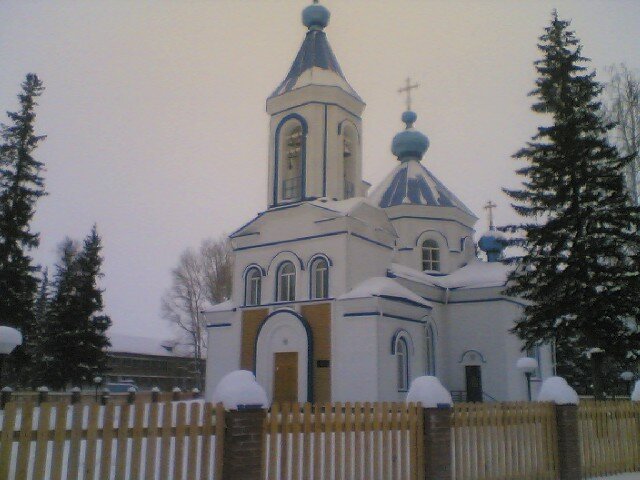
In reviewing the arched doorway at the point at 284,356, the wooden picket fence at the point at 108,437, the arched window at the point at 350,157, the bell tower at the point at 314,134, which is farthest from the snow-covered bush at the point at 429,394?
the arched window at the point at 350,157

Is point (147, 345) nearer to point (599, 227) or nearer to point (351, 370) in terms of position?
point (351, 370)

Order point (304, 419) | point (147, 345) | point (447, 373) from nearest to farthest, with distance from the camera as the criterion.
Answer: point (304, 419) < point (447, 373) < point (147, 345)

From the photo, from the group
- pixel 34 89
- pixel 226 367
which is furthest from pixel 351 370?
pixel 34 89

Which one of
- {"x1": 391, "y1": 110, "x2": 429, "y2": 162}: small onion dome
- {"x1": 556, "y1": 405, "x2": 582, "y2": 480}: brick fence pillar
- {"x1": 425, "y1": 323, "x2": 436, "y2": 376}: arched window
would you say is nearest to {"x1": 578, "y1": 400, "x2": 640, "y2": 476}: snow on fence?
{"x1": 556, "y1": 405, "x2": 582, "y2": 480}: brick fence pillar

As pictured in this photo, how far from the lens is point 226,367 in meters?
20.0

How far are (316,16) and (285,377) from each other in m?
13.3

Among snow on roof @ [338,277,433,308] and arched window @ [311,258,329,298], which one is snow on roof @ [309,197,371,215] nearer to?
arched window @ [311,258,329,298]

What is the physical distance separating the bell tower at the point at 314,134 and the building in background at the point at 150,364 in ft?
100

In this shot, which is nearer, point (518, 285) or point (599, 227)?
point (599, 227)

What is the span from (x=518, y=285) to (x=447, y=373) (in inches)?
280

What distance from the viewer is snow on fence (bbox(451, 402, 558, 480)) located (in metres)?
7.92

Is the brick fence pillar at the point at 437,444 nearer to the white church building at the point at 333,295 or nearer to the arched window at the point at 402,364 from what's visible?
the white church building at the point at 333,295

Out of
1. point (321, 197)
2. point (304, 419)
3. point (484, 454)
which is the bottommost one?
point (484, 454)

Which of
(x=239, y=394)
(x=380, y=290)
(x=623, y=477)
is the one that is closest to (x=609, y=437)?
(x=623, y=477)
